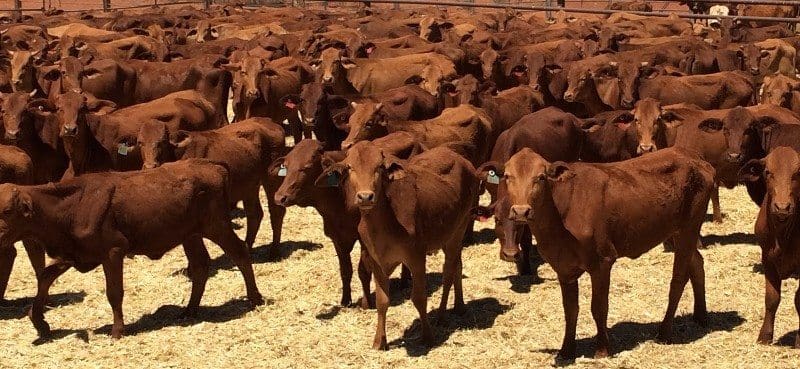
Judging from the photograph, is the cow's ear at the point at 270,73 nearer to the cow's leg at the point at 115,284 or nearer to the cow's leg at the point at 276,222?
the cow's leg at the point at 276,222

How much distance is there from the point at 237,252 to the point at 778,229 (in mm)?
4494

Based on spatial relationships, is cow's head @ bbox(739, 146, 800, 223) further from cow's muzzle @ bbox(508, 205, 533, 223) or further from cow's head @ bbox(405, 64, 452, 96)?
cow's head @ bbox(405, 64, 452, 96)

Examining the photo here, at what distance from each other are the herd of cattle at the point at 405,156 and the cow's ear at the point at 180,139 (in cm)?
2

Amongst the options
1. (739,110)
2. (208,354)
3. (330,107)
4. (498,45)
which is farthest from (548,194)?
(498,45)

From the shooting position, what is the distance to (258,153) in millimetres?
10867

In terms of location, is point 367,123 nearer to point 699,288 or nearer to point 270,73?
point 699,288

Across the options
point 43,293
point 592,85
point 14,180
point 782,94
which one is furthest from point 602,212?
point 592,85

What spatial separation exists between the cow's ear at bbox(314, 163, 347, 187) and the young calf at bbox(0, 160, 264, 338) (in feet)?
4.76

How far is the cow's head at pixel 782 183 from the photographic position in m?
7.73

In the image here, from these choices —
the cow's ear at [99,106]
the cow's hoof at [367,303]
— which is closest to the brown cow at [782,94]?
the cow's hoof at [367,303]

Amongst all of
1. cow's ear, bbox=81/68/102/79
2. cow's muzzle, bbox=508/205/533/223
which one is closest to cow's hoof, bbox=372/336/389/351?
cow's muzzle, bbox=508/205/533/223

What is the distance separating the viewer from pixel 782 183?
7844 millimetres

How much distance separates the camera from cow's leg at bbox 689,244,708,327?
28.1 feet

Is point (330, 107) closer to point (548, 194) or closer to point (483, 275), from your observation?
point (483, 275)
